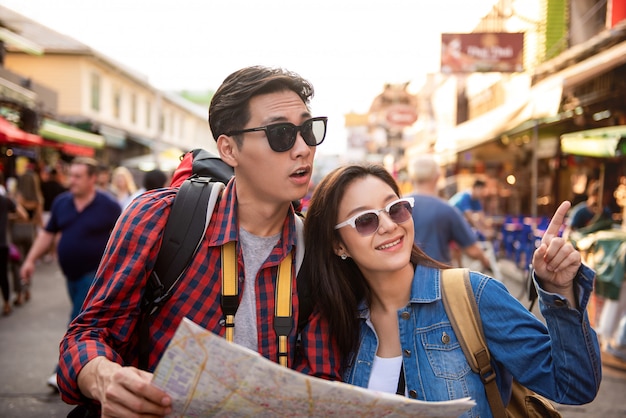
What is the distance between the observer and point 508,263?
12.6m

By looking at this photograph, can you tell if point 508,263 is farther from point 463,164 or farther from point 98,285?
point 98,285

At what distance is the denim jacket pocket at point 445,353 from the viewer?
1.96 m

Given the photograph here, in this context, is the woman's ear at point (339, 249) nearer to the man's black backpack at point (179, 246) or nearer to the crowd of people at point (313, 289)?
the crowd of people at point (313, 289)

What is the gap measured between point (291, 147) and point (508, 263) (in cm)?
1152

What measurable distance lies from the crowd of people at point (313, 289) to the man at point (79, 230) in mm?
3578

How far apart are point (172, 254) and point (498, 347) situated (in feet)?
3.77

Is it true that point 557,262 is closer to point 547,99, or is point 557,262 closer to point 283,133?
point 283,133

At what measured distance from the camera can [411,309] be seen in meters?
2.13

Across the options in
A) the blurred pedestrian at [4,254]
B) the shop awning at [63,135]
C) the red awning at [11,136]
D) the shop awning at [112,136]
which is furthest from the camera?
the shop awning at [112,136]

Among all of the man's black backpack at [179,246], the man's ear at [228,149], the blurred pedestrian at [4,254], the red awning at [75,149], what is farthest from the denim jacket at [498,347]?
the red awning at [75,149]

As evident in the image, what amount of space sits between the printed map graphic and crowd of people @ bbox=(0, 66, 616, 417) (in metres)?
0.33

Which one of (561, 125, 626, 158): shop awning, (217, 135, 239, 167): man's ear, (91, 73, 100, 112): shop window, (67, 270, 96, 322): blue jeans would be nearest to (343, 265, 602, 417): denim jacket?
(217, 135, 239, 167): man's ear

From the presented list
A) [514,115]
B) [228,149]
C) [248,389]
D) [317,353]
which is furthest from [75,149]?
[248,389]

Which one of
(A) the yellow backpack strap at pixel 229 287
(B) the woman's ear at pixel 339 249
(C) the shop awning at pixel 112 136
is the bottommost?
(A) the yellow backpack strap at pixel 229 287
